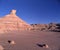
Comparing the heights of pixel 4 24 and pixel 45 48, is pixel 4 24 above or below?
above

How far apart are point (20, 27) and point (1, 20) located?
10.1 metres

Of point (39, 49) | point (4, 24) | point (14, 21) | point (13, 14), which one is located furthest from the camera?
point (13, 14)

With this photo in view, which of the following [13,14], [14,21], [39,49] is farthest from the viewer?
[13,14]

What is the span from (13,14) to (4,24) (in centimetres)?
1376

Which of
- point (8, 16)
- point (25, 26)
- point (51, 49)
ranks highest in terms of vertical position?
point (8, 16)

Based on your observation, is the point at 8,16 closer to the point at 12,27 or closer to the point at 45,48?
the point at 12,27

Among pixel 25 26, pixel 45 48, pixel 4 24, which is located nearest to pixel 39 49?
pixel 45 48

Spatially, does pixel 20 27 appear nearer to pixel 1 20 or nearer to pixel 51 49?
pixel 1 20

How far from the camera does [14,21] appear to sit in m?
87.9

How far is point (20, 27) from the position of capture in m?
88.1

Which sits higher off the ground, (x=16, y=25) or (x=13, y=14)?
(x=13, y=14)

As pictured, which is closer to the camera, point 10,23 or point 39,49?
point 39,49

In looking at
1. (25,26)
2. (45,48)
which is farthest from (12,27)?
(45,48)

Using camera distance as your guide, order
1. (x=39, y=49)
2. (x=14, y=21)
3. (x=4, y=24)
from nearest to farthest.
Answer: (x=39, y=49) < (x=4, y=24) < (x=14, y=21)
